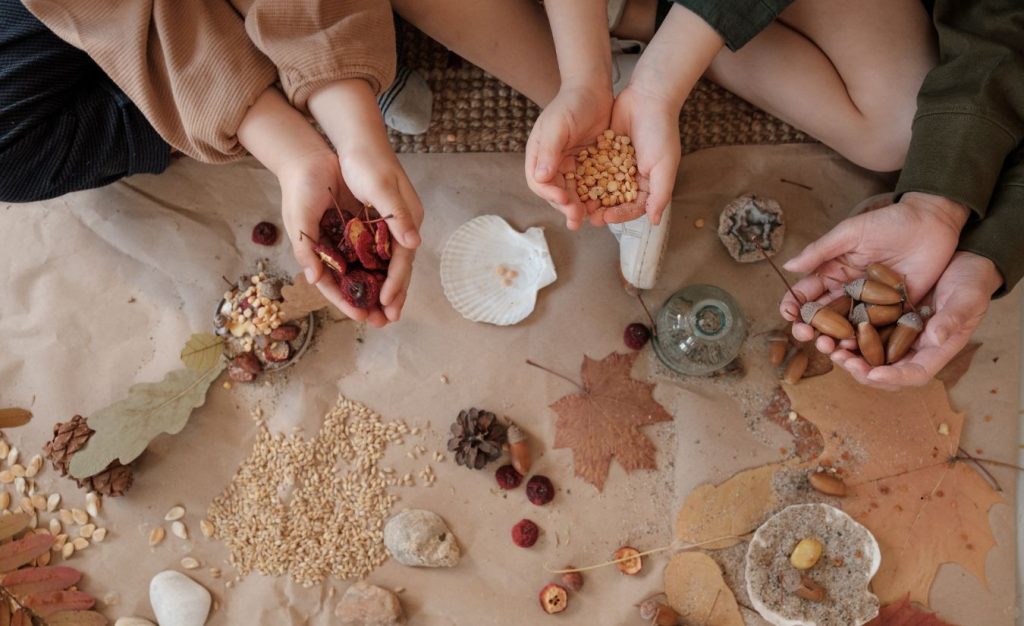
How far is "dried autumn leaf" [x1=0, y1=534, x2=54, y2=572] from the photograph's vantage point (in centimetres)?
144

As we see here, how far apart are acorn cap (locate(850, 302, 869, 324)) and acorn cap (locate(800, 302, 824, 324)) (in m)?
0.05

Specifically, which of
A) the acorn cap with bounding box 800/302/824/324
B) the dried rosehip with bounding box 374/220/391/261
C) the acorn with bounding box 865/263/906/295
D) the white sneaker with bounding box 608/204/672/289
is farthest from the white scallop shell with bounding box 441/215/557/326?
the acorn with bounding box 865/263/906/295

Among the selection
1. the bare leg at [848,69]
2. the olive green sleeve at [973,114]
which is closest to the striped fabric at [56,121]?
the bare leg at [848,69]

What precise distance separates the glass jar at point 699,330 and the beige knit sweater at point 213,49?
70 centimetres

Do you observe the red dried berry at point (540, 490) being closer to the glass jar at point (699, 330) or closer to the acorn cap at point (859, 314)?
the glass jar at point (699, 330)

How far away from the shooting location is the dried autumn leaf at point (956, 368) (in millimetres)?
1536

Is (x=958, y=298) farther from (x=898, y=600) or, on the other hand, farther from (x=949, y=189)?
(x=898, y=600)

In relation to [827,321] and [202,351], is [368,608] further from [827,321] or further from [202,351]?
[827,321]

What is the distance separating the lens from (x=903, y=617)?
1454mm

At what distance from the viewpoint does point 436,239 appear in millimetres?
1636

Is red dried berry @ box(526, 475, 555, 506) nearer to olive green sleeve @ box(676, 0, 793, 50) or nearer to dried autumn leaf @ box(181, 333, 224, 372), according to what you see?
dried autumn leaf @ box(181, 333, 224, 372)

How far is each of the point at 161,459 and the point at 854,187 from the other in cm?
151

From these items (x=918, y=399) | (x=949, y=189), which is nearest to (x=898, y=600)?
(x=918, y=399)

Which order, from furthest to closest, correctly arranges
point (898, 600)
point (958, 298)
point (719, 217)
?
point (719, 217) < point (898, 600) < point (958, 298)
